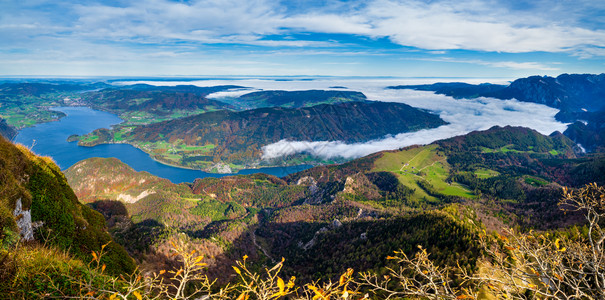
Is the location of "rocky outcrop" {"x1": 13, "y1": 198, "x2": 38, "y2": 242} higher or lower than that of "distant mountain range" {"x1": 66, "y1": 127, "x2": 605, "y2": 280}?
higher

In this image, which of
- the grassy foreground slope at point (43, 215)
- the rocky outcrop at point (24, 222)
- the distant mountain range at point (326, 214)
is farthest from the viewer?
the distant mountain range at point (326, 214)

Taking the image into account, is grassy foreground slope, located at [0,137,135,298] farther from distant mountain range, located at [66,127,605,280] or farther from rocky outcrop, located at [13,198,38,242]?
distant mountain range, located at [66,127,605,280]

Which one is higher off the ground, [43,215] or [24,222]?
[24,222]

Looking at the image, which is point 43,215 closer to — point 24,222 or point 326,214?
point 24,222

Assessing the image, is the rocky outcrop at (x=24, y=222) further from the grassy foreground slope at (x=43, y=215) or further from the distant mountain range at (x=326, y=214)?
the distant mountain range at (x=326, y=214)

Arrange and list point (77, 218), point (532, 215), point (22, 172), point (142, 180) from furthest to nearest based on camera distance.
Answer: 1. point (142, 180)
2. point (532, 215)
3. point (77, 218)
4. point (22, 172)

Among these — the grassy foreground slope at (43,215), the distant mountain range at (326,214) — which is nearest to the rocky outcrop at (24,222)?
the grassy foreground slope at (43,215)

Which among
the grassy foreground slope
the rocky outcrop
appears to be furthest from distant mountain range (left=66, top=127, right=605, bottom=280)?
the rocky outcrop

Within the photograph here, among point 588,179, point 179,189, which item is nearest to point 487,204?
point 588,179

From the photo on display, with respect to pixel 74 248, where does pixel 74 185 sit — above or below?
below

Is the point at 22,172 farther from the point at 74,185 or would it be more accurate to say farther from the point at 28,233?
the point at 74,185

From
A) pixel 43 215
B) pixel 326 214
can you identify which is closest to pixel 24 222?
pixel 43 215
